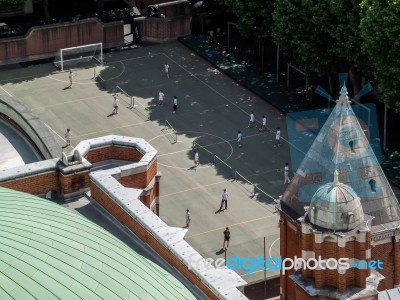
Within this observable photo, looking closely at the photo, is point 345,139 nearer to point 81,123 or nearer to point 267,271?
point 267,271

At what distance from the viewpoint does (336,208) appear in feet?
159

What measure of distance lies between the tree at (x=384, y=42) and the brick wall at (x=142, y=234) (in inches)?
1368

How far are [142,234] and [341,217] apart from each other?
949 centimetres

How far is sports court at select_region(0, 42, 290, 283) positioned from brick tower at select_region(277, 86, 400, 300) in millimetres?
20419

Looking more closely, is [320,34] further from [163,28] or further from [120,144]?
[120,144]

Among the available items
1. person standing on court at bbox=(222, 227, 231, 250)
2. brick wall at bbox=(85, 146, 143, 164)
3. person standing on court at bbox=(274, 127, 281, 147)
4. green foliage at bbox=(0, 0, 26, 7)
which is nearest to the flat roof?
brick wall at bbox=(85, 146, 143, 164)

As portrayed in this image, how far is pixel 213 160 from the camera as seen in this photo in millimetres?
94812

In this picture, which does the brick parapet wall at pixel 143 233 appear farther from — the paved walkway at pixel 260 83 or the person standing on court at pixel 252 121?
the person standing on court at pixel 252 121

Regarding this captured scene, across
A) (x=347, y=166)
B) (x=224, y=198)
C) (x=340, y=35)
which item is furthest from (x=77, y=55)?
(x=347, y=166)

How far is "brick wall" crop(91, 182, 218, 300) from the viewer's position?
4903cm

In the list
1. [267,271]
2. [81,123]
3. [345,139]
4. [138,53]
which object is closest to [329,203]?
[345,139]

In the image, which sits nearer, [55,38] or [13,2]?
[13,2]

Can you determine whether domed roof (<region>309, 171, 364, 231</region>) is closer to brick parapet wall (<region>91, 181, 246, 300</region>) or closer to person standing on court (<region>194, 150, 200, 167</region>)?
brick parapet wall (<region>91, 181, 246, 300</region>)

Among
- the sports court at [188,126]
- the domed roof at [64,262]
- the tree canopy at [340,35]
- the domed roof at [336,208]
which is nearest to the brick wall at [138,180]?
the domed roof at [336,208]
